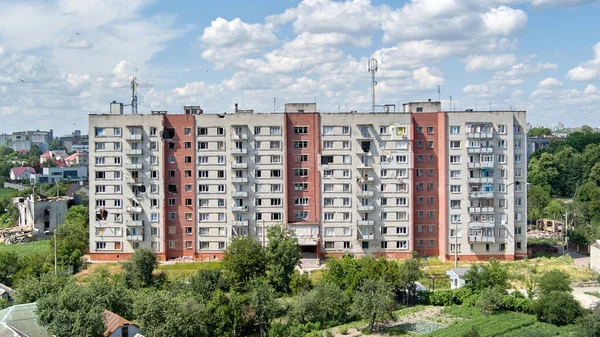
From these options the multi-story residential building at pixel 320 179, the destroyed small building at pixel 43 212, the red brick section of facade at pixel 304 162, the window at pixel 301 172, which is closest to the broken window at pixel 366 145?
the multi-story residential building at pixel 320 179

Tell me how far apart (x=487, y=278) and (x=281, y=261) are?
17.7 m

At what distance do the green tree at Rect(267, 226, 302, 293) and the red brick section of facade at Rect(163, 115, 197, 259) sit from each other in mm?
13582

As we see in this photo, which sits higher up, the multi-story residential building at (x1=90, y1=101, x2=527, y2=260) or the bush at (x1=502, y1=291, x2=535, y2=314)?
the multi-story residential building at (x1=90, y1=101, x2=527, y2=260)

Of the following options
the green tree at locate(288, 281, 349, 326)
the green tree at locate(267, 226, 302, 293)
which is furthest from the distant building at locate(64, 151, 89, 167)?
the green tree at locate(288, 281, 349, 326)

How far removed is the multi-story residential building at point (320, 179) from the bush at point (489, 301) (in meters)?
17.1

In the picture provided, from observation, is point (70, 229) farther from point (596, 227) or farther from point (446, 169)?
point (596, 227)

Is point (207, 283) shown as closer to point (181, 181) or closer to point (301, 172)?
point (181, 181)

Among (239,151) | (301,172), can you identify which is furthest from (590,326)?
(239,151)

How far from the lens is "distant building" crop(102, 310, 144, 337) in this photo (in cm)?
4116

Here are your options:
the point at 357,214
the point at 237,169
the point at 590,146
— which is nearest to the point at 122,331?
the point at 237,169

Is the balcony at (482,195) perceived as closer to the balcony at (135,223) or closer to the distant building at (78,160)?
the balcony at (135,223)

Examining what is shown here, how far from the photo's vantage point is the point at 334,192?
6588 cm

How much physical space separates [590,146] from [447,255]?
268 ft

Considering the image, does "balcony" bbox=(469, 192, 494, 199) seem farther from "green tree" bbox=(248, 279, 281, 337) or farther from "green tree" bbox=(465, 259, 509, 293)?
"green tree" bbox=(248, 279, 281, 337)
